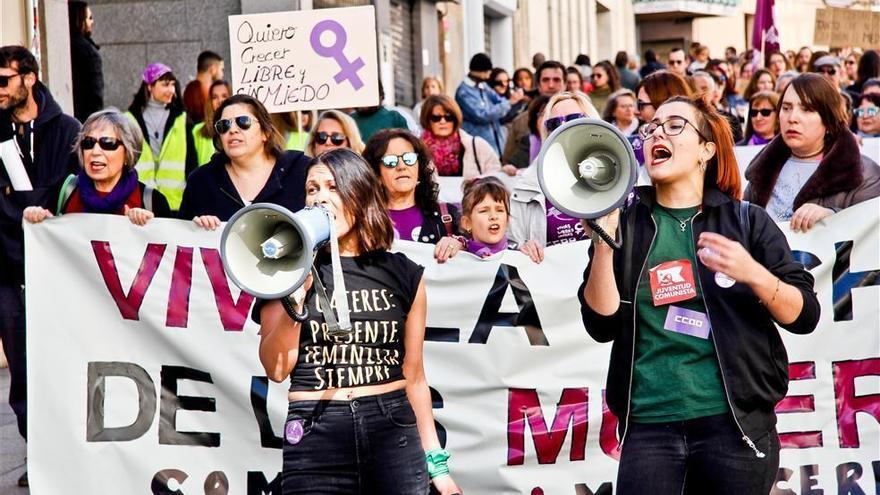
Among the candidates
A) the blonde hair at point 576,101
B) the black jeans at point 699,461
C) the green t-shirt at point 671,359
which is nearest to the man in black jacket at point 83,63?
the blonde hair at point 576,101

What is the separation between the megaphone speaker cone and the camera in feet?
12.7

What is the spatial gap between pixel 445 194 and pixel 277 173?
9.39ft

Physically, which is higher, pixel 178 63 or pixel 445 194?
pixel 178 63

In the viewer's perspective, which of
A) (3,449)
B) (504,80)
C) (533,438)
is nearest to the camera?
(533,438)

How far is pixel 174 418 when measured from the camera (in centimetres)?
645

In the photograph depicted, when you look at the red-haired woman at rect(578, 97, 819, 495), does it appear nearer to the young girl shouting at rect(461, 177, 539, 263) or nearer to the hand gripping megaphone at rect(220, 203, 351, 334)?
the hand gripping megaphone at rect(220, 203, 351, 334)

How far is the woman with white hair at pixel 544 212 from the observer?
6.54m

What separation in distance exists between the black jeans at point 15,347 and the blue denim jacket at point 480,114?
623 cm

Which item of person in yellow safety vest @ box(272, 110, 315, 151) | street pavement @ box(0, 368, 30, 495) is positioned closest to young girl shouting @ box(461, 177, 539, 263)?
person in yellow safety vest @ box(272, 110, 315, 151)

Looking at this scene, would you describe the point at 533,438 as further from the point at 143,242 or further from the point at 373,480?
the point at 373,480

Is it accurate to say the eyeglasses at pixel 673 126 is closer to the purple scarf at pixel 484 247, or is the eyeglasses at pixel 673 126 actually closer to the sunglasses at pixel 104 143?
the purple scarf at pixel 484 247

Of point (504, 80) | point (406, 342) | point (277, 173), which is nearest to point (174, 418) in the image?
point (277, 173)

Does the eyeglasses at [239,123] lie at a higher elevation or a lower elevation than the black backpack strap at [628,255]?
higher

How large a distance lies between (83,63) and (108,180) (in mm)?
5448
